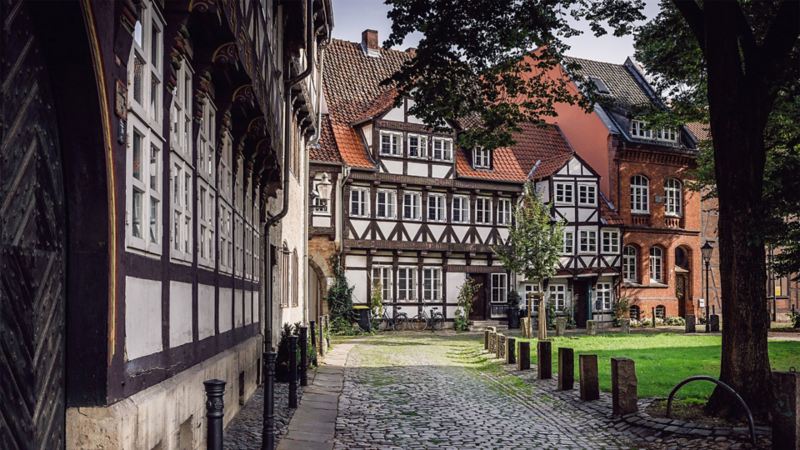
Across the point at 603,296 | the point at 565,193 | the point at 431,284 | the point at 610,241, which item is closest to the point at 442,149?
the point at 431,284

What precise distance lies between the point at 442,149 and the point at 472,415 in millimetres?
24992

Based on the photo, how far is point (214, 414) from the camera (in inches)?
191

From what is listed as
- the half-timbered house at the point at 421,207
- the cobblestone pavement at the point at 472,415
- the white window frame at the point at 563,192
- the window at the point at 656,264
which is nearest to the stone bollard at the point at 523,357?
the cobblestone pavement at the point at 472,415

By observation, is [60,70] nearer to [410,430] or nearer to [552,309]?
[410,430]

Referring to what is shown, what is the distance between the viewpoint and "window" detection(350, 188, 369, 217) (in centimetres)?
3416

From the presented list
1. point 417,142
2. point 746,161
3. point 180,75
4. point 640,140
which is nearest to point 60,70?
point 180,75

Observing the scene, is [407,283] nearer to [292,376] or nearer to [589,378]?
[589,378]

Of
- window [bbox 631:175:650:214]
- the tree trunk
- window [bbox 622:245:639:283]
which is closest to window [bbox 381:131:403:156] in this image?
window [bbox 622:245:639:283]

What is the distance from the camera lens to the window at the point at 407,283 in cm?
3572

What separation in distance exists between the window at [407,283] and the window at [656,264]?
1351 centimetres

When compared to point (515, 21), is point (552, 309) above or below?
below

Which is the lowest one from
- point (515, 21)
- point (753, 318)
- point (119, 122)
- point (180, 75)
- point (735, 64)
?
point (753, 318)

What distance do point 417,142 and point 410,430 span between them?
2551cm

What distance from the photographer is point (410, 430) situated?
1073 centimetres
